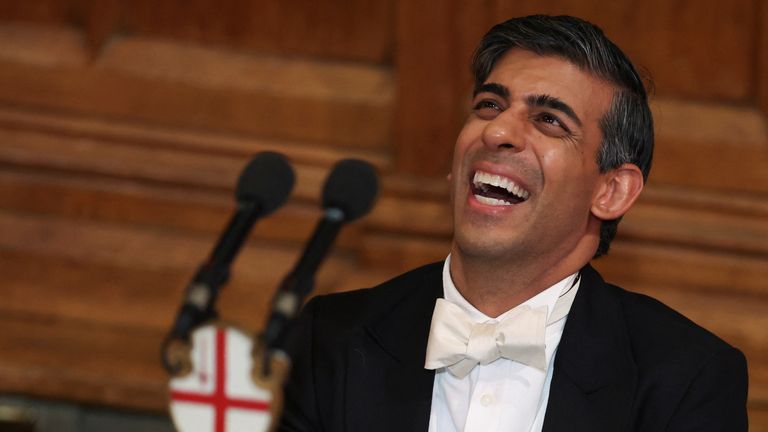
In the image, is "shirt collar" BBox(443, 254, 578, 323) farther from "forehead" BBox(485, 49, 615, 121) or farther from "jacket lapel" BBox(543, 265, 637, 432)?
"forehead" BBox(485, 49, 615, 121)

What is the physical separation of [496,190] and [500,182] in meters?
0.08

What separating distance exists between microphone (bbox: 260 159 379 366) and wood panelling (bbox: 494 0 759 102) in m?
1.56

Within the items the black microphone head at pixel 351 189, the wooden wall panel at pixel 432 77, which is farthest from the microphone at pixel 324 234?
the wooden wall panel at pixel 432 77

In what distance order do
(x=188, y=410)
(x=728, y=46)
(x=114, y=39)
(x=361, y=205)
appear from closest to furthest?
(x=188, y=410)
(x=361, y=205)
(x=728, y=46)
(x=114, y=39)

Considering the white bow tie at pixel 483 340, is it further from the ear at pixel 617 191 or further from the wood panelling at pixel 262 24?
the wood panelling at pixel 262 24

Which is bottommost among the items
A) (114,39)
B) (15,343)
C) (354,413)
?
(15,343)

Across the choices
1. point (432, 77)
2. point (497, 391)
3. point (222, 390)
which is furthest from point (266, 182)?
point (432, 77)

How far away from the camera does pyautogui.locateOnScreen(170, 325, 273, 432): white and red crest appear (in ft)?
4.78

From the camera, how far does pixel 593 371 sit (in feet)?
6.76

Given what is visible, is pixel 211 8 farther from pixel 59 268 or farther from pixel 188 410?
pixel 188 410

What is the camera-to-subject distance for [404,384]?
6.94 ft

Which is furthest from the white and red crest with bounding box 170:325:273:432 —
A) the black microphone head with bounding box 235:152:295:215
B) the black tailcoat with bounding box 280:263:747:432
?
the black tailcoat with bounding box 280:263:747:432

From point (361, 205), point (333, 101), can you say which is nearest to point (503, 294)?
point (361, 205)

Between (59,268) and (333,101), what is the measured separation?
82 centimetres
